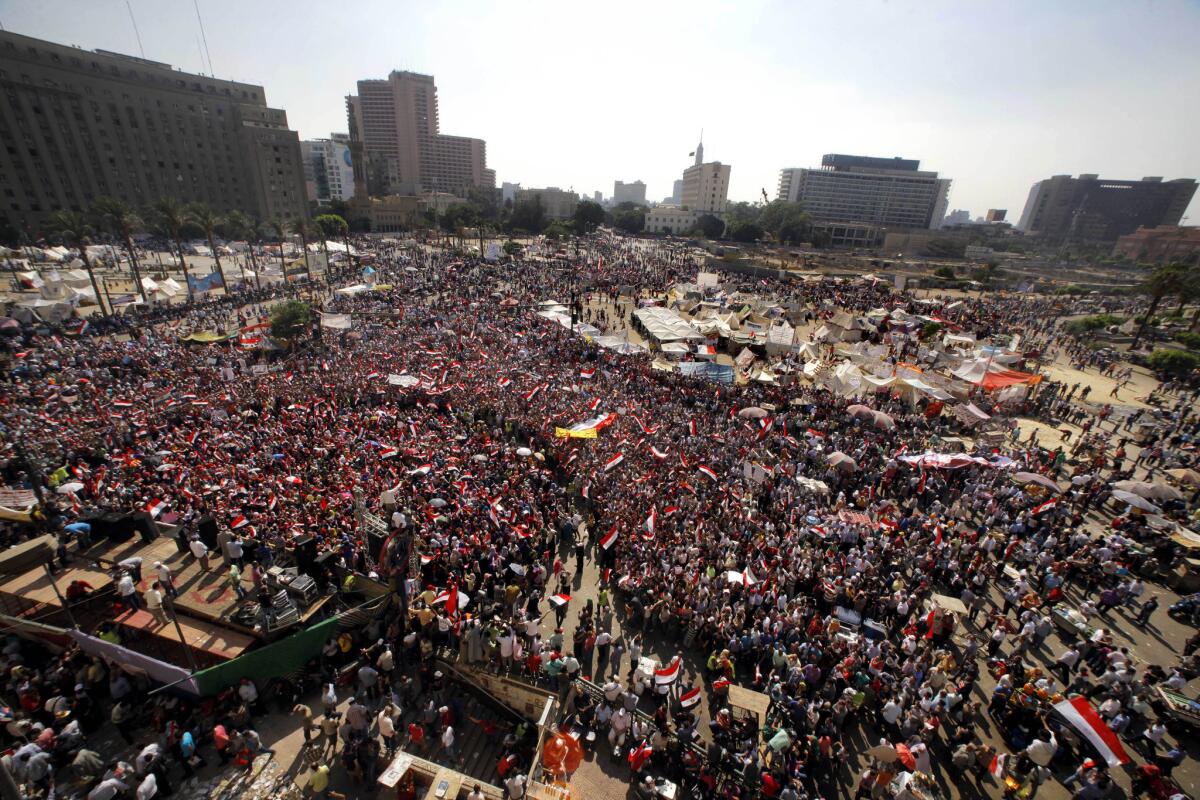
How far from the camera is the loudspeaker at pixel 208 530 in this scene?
12523 millimetres

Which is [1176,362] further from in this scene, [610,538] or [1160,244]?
[1160,244]

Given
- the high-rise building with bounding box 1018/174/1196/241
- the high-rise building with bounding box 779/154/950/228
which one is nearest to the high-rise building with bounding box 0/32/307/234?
the high-rise building with bounding box 779/154/950/228

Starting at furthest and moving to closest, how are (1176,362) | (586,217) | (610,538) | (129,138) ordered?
(586,217), (129,138), (1176,362), (610,538)

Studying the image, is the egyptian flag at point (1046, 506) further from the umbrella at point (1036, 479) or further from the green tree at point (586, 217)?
the green tree at point (586, 217)

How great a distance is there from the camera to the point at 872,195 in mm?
161500

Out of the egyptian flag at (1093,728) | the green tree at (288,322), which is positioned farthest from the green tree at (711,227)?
the egyptian flag at (1093,728)

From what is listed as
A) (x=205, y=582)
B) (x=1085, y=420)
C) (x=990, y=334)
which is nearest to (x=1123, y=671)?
(x=205, y=582)

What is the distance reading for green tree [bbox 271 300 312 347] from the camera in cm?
3098

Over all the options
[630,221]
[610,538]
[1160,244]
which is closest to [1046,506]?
[610,538]

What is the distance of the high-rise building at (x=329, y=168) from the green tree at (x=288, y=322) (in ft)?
495

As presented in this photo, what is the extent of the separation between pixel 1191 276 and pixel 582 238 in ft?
289

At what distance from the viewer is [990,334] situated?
42.8 m

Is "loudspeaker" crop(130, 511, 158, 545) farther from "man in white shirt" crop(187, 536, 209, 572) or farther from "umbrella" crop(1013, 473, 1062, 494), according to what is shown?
"umbrella" crop(1013, 473, 1062, 494)

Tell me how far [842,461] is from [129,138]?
366 ft
